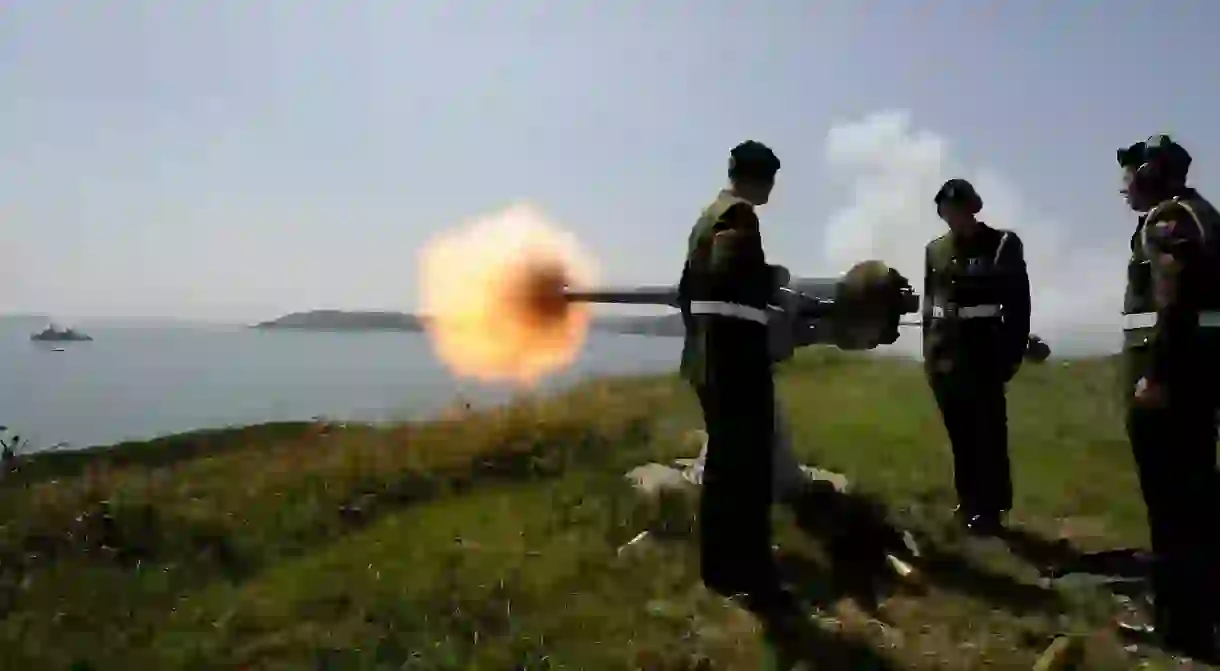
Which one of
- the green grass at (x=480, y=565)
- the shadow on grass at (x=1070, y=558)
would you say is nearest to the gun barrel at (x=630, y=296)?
the green grass at (x=480, y=565)

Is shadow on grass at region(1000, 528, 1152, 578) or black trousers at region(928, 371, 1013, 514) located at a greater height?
black trousers at region(928, 371, 1013, 514)

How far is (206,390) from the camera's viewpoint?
2736cm

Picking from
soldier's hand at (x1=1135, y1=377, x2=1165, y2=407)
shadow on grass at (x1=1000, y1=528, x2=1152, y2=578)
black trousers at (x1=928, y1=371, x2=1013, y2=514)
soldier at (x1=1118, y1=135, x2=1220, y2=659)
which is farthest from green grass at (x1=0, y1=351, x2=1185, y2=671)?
soldier's hand at (x1=1135, y1=377, x2=1165, y2=407)

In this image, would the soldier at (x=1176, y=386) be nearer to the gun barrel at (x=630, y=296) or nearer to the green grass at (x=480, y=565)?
the green grass at (x=480, y=565)

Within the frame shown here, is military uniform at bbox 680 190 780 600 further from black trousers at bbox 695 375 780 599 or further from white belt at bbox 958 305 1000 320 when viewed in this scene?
white belt at bbox 958 305 1000 320

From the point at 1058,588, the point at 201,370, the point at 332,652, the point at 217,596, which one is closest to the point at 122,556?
the point at 217,596

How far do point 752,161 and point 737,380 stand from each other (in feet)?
4.07

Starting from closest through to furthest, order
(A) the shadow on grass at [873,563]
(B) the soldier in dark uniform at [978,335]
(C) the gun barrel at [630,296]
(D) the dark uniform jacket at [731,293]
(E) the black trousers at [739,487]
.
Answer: (D) the dark uniform jacket at [731,293] < (E) the black trousers at [739,487] < (A) the shadow on grass at [873,563] < (B) the soldier in dark uniform at [978,335] < (C) the gun barrel at [630,296]

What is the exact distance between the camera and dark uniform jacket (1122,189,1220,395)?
164 inches

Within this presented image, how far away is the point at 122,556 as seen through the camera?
18.7 ft

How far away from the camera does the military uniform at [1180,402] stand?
13.7 feet

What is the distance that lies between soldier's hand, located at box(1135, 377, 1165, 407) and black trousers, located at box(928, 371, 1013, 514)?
2124mm

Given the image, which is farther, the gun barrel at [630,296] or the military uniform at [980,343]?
the gun barrel at [630,296]

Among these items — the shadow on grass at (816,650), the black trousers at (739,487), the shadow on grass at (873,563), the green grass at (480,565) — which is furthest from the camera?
the shadow on grass at (873,563)
